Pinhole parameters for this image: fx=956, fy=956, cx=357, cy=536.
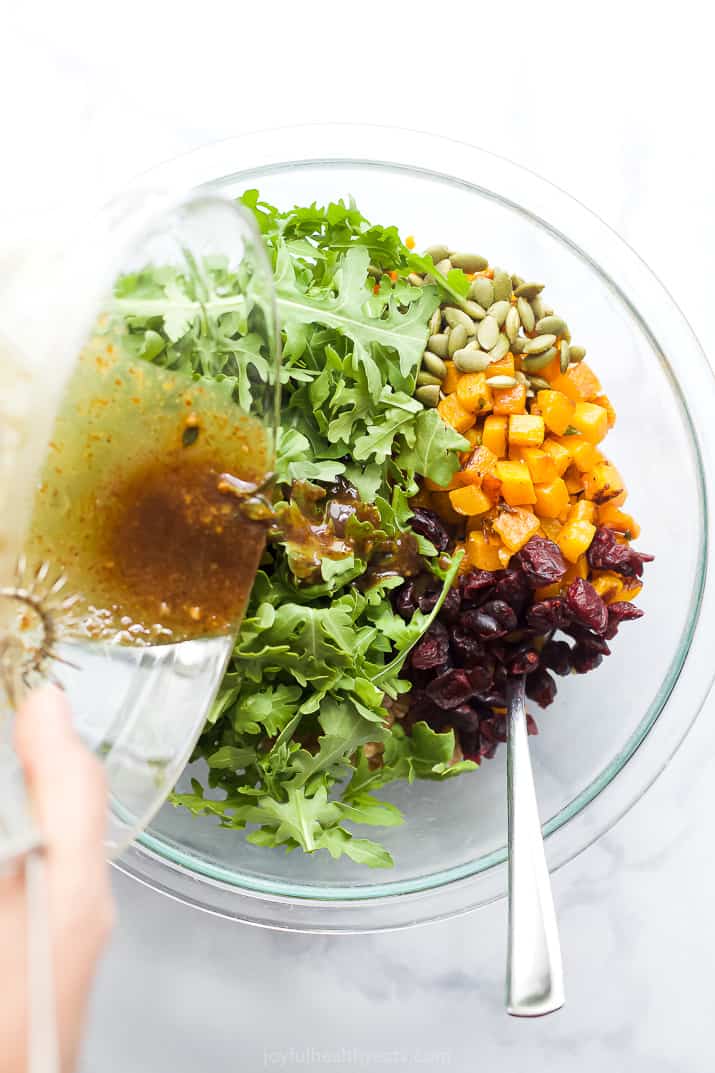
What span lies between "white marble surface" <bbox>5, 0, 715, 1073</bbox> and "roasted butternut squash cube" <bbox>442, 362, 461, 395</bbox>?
64 cm

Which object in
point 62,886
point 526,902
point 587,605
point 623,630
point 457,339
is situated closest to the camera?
point 62,886

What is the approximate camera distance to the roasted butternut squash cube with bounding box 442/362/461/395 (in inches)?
72.1

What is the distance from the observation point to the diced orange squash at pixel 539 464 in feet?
5.74

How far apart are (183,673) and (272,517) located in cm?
29

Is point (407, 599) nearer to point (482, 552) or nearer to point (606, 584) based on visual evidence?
point (482, 552)

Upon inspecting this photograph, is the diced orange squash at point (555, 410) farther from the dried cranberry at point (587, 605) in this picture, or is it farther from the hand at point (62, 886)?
the hand at point (62, 886)

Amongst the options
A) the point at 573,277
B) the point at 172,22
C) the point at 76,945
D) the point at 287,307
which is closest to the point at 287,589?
the point at 287,307

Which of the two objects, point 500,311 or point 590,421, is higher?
point 500,311

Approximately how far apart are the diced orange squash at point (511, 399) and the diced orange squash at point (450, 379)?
0.28ft

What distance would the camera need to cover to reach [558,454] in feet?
5.80

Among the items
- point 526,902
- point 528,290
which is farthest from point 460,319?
point 526,902

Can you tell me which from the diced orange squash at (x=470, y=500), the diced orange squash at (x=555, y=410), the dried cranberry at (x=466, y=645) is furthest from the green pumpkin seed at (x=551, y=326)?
the dried cranberry at (x=466, y=645)

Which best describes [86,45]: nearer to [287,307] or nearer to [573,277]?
[287,307]

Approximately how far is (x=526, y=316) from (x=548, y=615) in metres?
0.58
